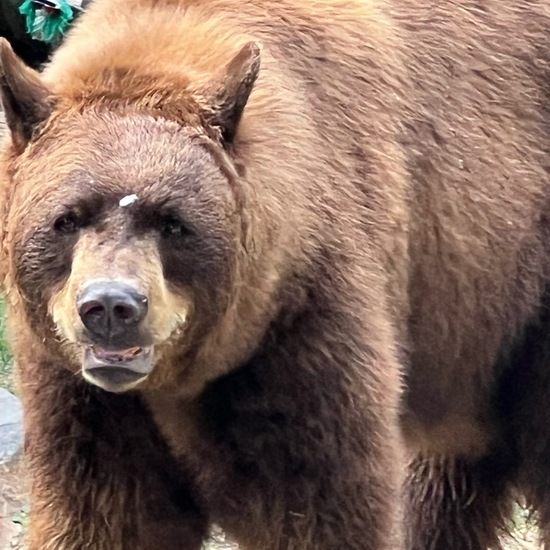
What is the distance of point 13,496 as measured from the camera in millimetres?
5938

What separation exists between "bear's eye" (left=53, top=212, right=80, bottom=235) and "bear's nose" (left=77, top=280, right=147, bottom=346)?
0.69ft

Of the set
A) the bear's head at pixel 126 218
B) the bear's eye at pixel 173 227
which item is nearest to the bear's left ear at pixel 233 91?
the bear's head at pixel 126 218

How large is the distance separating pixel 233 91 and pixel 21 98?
0.53m

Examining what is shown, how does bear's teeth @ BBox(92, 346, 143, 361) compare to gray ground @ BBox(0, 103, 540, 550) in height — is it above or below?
above

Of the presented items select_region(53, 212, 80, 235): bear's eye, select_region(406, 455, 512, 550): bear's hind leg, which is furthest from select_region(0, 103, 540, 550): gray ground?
select_region(53, 212, 80, 235): bear's eye

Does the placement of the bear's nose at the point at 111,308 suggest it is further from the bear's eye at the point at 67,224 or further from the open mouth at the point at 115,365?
the bear's eye at the point at 67,224

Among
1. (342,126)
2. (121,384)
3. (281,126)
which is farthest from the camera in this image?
(342,126)

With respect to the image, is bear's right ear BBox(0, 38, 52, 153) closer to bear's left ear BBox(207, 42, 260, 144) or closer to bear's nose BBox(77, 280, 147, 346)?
bear's left ear BBox(207, 42, 260, 144)

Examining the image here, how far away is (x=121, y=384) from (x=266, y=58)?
102cm

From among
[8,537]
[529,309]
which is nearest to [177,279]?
[529,309]

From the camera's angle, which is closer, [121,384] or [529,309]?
[121,384]

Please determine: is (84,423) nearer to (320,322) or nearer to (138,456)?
(138,456)

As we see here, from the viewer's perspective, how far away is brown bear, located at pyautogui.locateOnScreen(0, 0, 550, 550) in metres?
3.36

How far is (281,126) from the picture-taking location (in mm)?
3648
